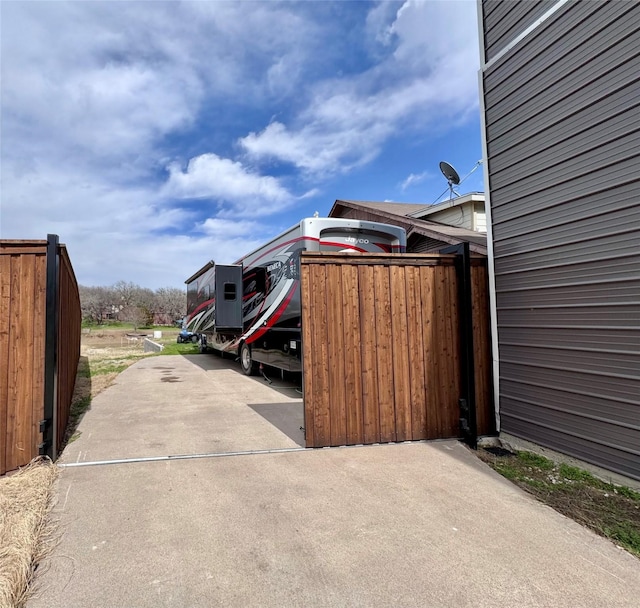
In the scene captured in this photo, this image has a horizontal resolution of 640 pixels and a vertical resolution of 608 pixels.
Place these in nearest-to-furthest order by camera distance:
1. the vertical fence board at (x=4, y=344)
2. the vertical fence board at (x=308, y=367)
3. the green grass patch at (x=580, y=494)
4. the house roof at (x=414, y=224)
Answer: the green grass patch at (x=580, y=494) → the vertical fence board at (x=4, y=344) → the vertical fence board at (x=308, y=367) → the house roof at (x=414, y=224)

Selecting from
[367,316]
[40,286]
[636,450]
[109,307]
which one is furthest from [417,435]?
[109,307]

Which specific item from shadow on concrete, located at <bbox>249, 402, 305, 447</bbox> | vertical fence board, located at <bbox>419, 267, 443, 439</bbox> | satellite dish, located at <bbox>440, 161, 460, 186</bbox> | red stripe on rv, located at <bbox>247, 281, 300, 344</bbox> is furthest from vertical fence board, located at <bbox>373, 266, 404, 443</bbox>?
satellite dish, located at <bbox>440, 161, 460, 186</bbox>

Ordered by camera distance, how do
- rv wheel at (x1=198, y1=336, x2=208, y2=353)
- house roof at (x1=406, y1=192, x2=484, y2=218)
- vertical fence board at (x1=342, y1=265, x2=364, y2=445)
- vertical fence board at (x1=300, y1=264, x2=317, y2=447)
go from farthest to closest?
rv wheel at (x1=198, y1=336, x2=208, y2=353) → house roof at (x1=406, y1=192, x2=484, y2=218) → vertical fence board at (x1=342, y1=265, x2=364, y2=445) → vertical fence board at (x1=300, y1=264, x2=317, y2=447)

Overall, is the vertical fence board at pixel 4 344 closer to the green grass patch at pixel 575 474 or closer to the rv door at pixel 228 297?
the green grass patch at pixel 575 474

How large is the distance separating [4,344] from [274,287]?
5006 mm

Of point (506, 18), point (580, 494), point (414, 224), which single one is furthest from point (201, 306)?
point (580, 494)

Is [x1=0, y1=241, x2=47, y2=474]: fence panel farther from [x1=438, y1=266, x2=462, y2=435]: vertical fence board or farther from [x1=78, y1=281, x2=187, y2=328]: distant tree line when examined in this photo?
[x1=78, y1=281, x2=187, y2=328]: distant tree line

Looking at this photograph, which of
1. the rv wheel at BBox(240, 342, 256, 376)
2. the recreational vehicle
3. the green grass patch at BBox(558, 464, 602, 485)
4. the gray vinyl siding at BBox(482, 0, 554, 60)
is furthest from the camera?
the rv wheel at BBox(240, 342, 256, 376)

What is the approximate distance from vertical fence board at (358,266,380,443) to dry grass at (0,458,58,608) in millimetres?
3054

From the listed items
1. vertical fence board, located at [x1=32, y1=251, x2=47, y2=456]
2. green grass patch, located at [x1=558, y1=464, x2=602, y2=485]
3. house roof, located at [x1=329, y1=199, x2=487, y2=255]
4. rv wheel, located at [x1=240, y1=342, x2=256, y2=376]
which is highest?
house roof, located at [x1=329, y1=199, x2=487, y2=255]

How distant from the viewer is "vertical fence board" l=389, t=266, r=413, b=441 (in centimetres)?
475

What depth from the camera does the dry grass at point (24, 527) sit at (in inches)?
84.4

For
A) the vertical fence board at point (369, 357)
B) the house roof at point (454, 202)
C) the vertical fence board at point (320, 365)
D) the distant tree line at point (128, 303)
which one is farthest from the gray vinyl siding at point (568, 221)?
the distant tree line at point (128, 303)

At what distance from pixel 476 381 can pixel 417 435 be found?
990 mm
